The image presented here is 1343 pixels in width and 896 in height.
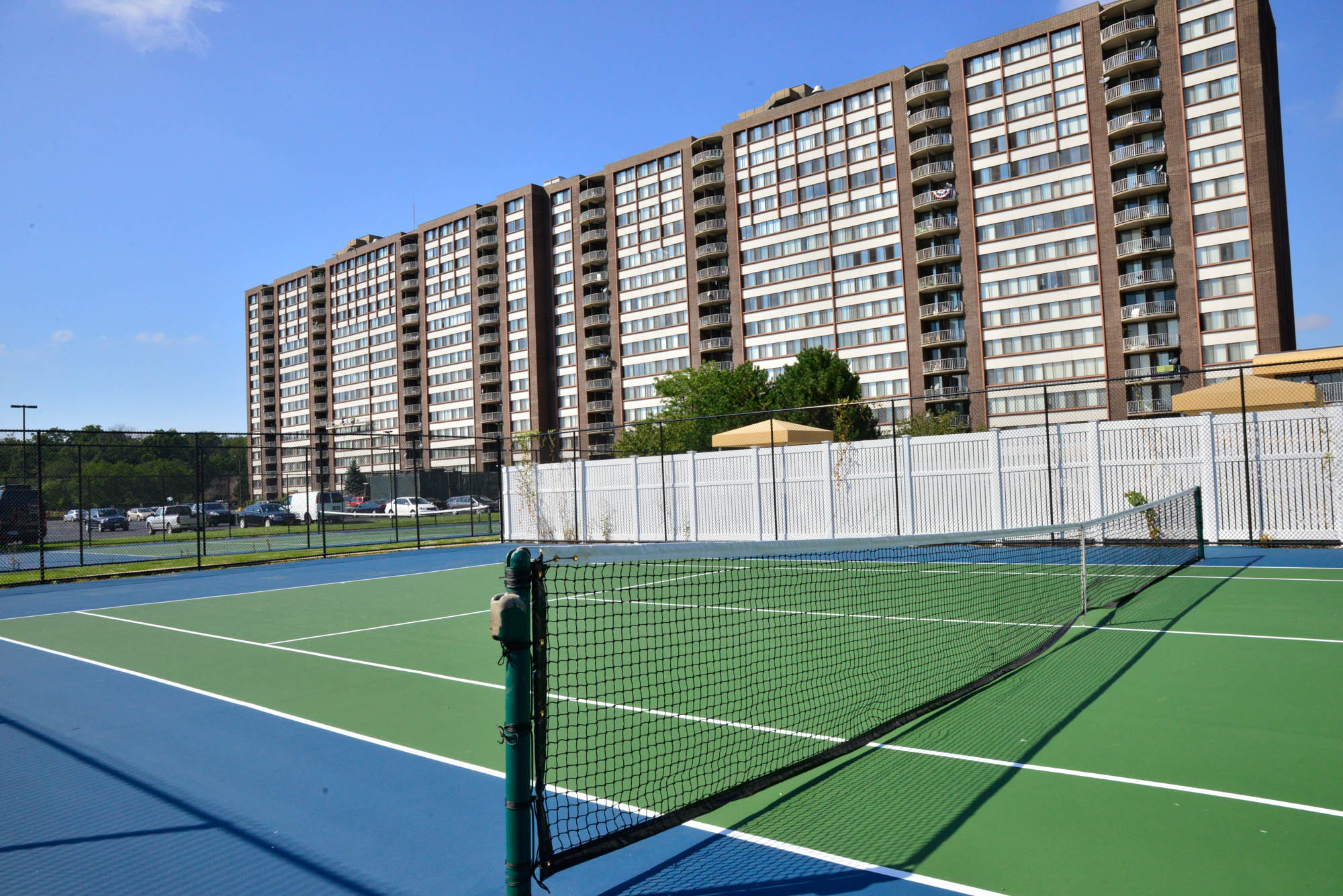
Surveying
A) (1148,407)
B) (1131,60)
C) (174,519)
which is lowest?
(174,519)

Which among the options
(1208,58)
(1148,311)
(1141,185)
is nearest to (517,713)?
(1148,311)

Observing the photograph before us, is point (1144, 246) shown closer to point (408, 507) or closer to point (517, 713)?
point (408, 507)

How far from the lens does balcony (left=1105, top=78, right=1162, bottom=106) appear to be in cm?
5519

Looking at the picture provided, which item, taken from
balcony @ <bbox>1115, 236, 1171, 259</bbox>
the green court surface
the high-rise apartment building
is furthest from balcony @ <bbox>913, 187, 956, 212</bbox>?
the green court surface

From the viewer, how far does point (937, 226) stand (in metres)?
Answer: 64.3

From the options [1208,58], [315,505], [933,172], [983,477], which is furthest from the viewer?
[933,172]

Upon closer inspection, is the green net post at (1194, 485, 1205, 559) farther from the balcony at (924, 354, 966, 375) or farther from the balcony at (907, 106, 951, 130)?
the balcony at (907, 106, 951, 130)

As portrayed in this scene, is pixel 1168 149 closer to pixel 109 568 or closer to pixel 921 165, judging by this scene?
pixel 921 165

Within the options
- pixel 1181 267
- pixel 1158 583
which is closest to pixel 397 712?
pixel 1158 583

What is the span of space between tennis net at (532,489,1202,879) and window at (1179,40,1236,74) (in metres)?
54.4

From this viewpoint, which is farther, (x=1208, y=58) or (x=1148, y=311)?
(x=1148, y=311)

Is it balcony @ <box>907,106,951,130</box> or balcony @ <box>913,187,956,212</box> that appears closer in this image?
balcony @ <box>913,187,956,212</box>

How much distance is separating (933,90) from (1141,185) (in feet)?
56.8

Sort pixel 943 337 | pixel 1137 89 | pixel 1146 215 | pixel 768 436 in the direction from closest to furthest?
pixel 768 436 < pixel 1146 215 < pixel 1137 89 < pixel 943 337
